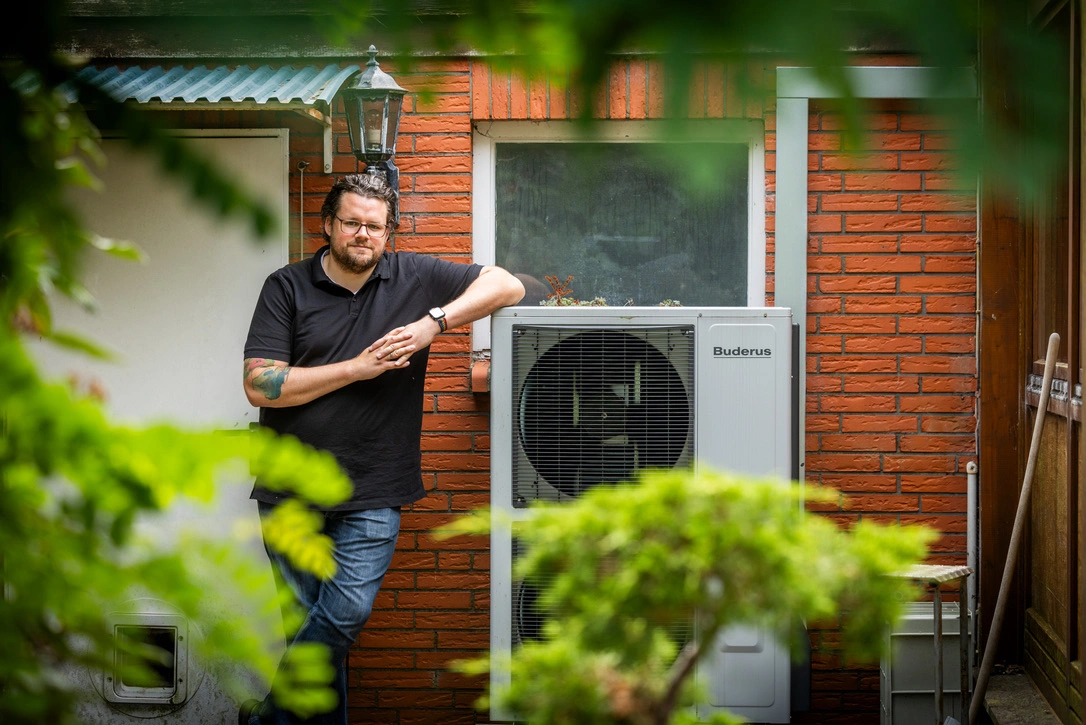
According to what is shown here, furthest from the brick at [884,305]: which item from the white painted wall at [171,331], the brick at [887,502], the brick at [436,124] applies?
the white painted wall at [171,331]

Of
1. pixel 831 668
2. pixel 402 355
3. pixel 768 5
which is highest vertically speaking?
pixel 768 5

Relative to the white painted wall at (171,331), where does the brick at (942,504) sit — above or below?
below

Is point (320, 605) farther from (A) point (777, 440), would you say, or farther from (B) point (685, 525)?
(B) point (685, 525)

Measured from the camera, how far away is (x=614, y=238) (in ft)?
13.5

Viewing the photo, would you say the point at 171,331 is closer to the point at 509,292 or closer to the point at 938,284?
the point at 509,292

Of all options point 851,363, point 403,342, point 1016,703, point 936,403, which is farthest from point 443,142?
point 1016,703

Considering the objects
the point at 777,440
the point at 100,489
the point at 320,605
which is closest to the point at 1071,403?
the point at 777,440

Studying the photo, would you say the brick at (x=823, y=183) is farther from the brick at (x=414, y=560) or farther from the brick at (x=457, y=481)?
the brick at (x=414, y=560)

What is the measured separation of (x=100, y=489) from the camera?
0.81m

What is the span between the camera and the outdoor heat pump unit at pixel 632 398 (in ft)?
10.5

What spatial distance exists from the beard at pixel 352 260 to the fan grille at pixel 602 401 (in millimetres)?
530

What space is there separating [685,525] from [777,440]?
2.03 m

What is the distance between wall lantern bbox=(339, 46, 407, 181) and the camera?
3.42m

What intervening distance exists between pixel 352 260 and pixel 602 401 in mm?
871
